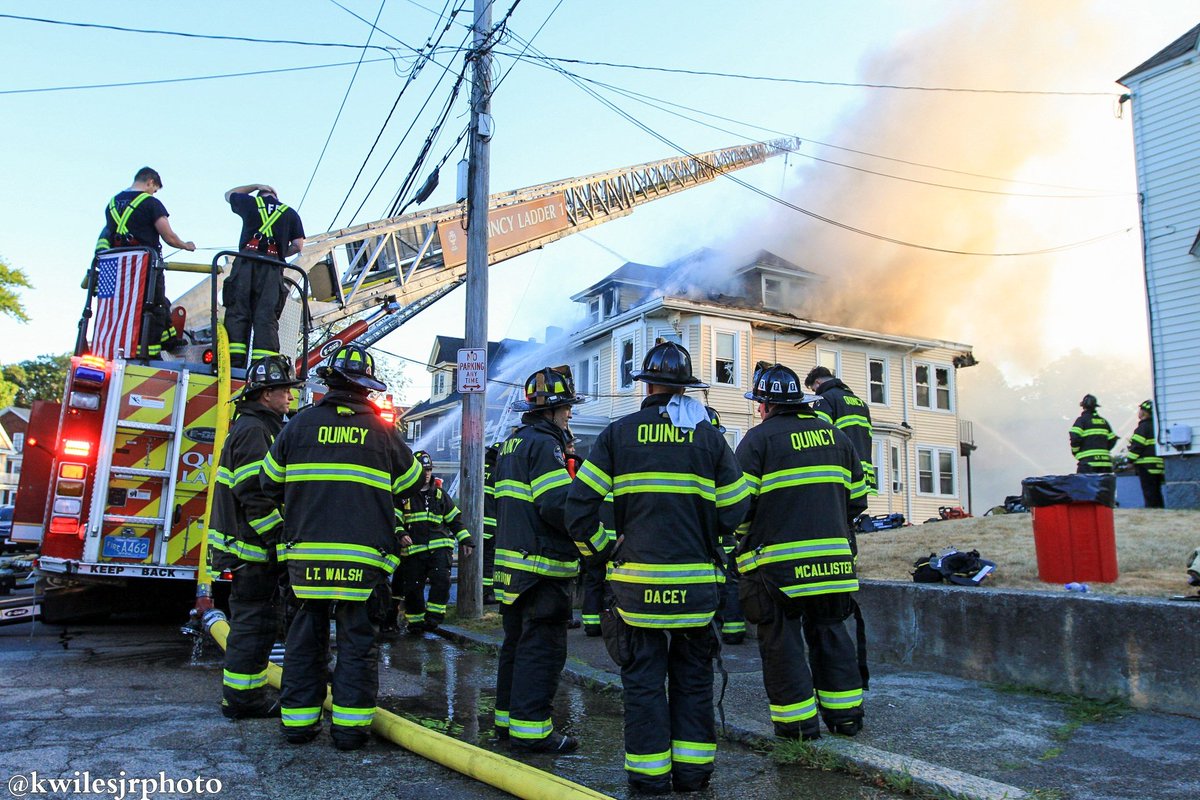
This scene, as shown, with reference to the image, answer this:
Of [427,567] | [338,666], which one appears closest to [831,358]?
[427,567]

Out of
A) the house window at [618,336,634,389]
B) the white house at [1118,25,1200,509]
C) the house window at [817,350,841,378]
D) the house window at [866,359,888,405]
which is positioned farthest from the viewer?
the house window at [866,359,888,405]

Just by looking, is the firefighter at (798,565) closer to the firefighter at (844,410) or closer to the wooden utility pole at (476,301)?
the firefighter at (844,410)

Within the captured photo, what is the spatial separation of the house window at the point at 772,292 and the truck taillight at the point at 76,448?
21102 mm

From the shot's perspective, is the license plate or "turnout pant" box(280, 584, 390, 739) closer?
"turnout pant" box(280, 584, 390, 739)

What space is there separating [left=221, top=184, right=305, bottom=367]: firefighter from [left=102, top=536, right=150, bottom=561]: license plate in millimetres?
Result: 1438

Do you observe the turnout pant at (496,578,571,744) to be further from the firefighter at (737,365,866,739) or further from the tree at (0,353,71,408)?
the tree at (0,353,71,408)

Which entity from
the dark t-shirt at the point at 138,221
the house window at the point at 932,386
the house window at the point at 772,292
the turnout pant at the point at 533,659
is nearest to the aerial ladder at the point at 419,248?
the dark t-shirt at the point at 138,221

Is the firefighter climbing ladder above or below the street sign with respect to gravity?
below

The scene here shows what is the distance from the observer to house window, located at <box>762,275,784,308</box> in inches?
991

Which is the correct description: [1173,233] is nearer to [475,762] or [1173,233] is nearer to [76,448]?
[475,762]

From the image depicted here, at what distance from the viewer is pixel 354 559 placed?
3883 millimetres

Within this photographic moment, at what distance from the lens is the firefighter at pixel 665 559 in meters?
3.33

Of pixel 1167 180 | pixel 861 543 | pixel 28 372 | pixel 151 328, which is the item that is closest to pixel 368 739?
pixel 151 328

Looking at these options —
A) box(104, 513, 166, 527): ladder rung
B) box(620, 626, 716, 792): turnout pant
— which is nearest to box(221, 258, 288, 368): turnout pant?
box(104, 513, 166, 527): ladder rung
